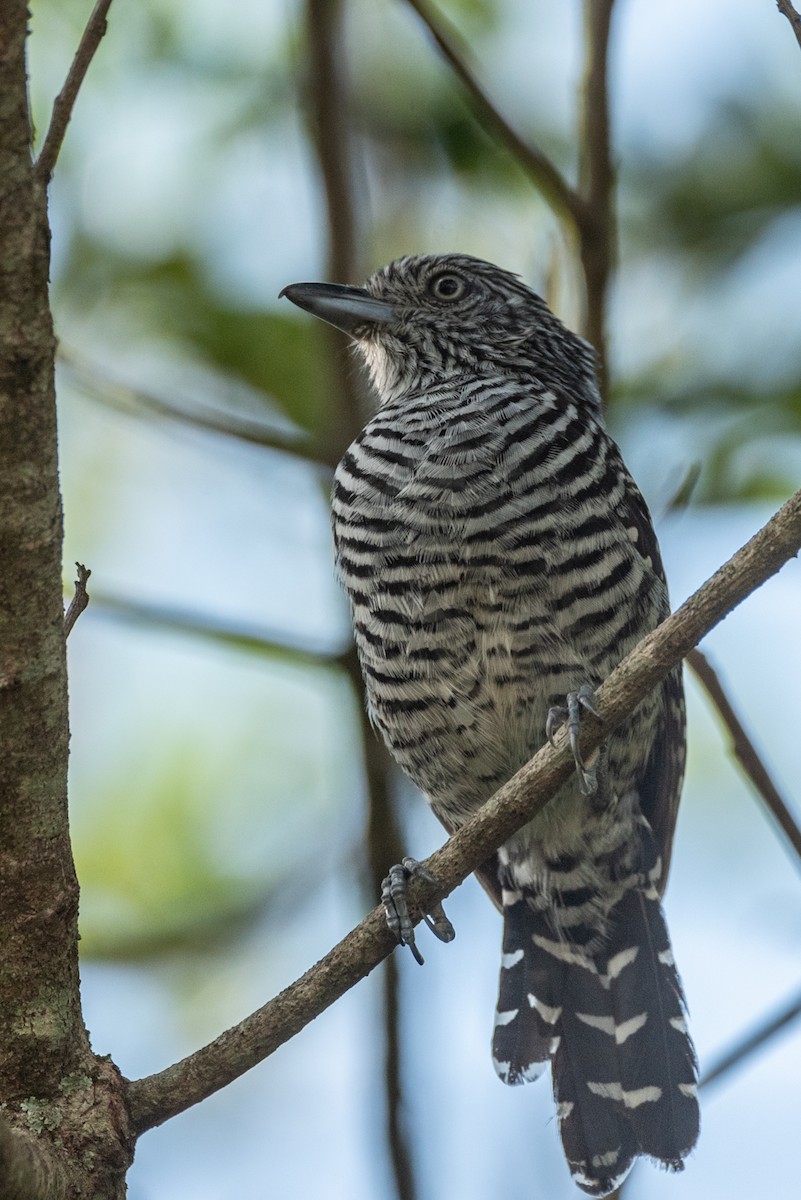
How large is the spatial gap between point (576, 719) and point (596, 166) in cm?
177

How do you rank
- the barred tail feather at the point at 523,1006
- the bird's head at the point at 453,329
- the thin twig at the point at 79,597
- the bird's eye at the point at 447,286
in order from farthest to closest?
the bird's eye at the point at 447,286 → the bird's head at the point at 453,329 → the barred tail feather at the point at 523,1006 → the thin twig at the point at 79,597

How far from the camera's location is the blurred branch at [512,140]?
13.0ft

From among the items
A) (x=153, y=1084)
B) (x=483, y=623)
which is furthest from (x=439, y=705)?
(x=153, y=1084)

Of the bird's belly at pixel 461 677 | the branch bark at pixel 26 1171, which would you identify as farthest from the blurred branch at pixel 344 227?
the branch bark at pixel 26 1171

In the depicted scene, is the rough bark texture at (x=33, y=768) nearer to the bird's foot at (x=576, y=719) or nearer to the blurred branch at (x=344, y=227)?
the bird's foot at (x=576, y=719)

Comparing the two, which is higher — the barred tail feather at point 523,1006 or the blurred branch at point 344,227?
the blurred branch at point 344,227

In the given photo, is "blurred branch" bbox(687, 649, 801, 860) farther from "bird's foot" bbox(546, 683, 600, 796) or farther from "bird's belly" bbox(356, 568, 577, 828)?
"bird's belly" bbox(356, 568, 577, 828)

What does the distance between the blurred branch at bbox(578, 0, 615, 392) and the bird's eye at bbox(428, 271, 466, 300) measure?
2.83 feet

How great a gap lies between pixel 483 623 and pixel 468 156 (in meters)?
2.46

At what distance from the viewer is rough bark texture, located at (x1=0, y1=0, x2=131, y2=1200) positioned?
2.04 metres

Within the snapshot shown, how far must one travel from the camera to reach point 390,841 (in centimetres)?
378

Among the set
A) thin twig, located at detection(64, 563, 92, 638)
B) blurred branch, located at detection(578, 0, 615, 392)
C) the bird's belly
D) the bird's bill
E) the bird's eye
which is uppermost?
the bird's eye

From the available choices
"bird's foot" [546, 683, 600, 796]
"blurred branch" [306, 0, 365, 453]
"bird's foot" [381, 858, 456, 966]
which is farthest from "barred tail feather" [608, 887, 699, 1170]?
"blurred branch" [306, 0, 365, 453]

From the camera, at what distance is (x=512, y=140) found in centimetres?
407
